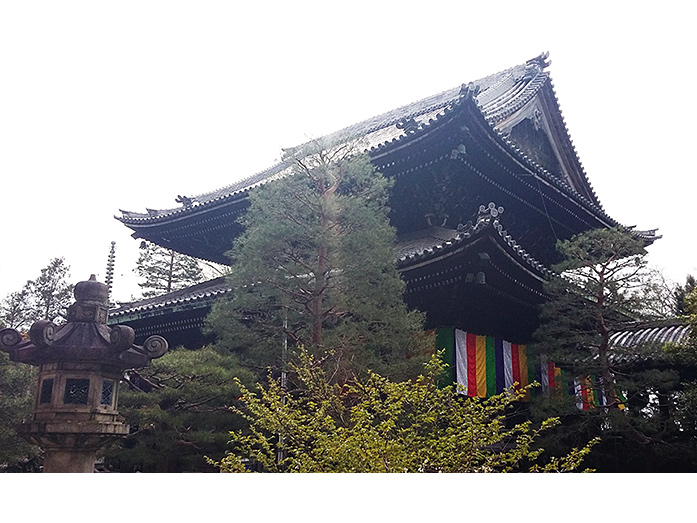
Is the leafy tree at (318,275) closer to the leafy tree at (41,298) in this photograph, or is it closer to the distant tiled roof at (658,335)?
the distant tiled roof at (658,335)

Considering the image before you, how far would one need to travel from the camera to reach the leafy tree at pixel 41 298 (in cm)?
2842

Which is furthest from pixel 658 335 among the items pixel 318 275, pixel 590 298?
pixel 318 275

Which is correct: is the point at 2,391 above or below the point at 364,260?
below

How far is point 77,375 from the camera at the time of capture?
6801mm

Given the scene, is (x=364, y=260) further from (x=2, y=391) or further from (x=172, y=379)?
(x=2, y=391)

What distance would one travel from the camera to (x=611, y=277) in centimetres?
969

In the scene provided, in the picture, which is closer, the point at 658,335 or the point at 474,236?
the point at 474,236

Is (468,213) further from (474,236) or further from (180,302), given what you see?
(180,302)

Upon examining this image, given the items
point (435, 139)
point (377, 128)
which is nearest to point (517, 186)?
point (435, 139)

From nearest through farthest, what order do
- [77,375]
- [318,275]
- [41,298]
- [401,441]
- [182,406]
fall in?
[401,441] → [77,375] → [318,275] → [182,406] → [41,298]

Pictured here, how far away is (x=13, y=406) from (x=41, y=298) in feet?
74.3

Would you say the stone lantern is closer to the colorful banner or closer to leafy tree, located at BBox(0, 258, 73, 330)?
the colorful banner

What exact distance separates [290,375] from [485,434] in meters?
3.20

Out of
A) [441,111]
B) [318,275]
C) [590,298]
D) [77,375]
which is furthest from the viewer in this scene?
[441,111]
